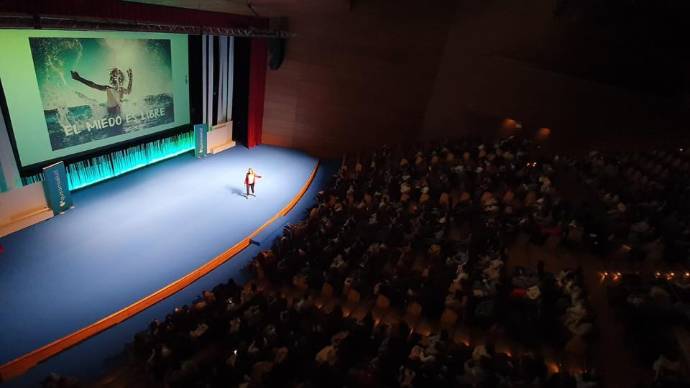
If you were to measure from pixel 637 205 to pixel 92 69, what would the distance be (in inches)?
327

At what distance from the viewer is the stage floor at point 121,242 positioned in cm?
432

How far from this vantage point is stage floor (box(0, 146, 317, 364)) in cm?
432

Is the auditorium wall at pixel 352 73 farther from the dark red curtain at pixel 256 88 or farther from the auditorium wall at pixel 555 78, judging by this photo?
the auditorium wall at pixel 555 78

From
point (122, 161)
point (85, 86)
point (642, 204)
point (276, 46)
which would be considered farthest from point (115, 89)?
point (642, 204)

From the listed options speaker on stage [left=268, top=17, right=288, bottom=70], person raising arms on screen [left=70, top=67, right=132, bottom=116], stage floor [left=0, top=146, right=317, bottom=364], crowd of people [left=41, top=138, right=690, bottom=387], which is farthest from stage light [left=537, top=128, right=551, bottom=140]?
person raising arms on screen [left=70, top=67, right=132, bottom=116]

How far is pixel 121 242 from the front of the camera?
559cm

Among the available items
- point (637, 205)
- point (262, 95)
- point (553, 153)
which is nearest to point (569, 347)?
point (637, 205)

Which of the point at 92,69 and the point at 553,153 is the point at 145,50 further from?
the point at 553,153

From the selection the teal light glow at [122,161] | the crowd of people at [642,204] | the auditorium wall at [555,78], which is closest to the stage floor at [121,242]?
the teal light glow at [122,161]

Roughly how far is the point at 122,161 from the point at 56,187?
1.61 meters

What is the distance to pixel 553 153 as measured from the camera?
8.59 metres

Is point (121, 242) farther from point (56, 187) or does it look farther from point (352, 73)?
point (352, 73)

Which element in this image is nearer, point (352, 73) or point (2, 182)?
point (2, 182)

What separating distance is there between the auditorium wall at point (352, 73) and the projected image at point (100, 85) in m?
2.69
